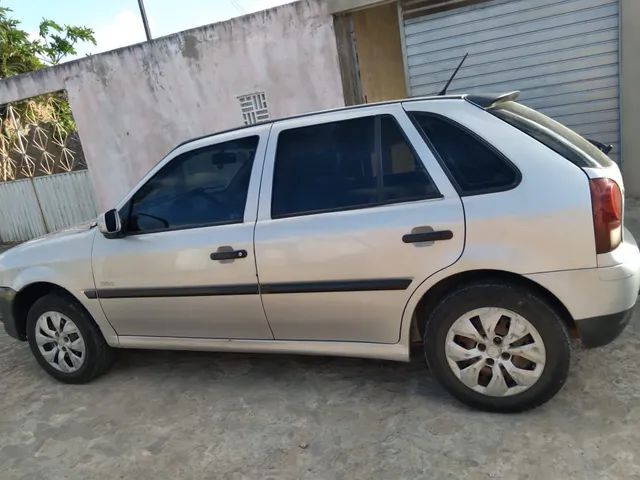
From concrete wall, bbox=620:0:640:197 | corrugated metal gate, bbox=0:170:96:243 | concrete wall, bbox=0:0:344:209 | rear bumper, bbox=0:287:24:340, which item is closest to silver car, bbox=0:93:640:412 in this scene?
rear bumper, bbox=0:287:24:340

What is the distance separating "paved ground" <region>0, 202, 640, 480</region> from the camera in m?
2.45

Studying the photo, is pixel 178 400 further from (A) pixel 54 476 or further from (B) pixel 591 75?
(B) pixel 591 75

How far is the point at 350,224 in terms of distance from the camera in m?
2.76

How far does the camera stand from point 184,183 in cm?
333

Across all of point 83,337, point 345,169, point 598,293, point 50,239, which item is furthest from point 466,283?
point 50,239

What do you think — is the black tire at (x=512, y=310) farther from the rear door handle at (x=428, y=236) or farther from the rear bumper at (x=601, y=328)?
the rear door handle at (x=428, y=236)

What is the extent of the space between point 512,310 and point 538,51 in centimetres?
480

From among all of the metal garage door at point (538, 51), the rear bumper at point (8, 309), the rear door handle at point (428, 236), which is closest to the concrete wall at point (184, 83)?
the metal garage door at point (538, 51)

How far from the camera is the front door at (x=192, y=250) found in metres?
3.07

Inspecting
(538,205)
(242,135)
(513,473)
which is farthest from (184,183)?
(513,473)

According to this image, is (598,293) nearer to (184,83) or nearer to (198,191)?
(198,191)

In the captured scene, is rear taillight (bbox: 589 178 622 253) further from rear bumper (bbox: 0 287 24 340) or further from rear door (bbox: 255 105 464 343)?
rear bumper (bbox: 0 287 24 340)

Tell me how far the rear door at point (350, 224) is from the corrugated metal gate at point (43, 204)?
23.1ft

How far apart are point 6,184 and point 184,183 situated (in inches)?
315
